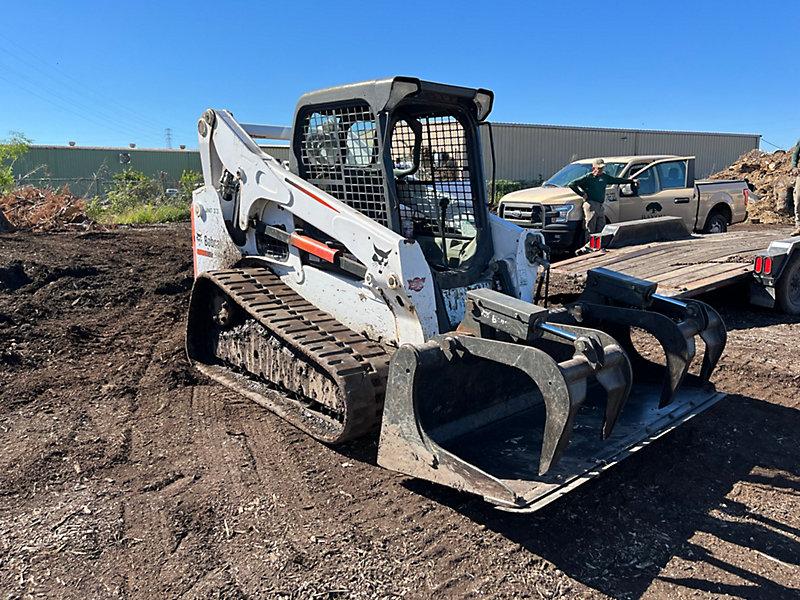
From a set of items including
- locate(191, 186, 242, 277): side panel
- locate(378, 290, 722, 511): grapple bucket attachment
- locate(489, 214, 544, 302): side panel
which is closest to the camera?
locate(378, 290, 722, 511): grapple bucket attachment

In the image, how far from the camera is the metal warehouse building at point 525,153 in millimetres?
29688

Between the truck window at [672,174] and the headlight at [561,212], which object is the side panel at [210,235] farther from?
the truck window at [672,174]

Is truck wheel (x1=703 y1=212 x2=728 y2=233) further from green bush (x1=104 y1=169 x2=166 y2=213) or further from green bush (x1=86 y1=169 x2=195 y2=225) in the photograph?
green bush (x1=104 y1=169 x2=166 y2=213)

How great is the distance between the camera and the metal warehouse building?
97.4 feet

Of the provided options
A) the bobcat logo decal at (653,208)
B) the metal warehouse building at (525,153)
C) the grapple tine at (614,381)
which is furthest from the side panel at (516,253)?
the metal warehouse building at (525,153)

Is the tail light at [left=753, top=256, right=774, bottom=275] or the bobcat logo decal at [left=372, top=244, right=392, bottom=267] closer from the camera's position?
the bobcat logo decal at [left=372, top=244, right=392, bottom=267]

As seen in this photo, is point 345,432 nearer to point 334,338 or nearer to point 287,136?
point 334,338

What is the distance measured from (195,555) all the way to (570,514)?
1.93 meters

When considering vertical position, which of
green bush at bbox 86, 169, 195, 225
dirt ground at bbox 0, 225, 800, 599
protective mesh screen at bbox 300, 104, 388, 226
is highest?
protective mesh screen at bbox 300, 104, 388, 226

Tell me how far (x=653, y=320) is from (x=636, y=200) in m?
7.57

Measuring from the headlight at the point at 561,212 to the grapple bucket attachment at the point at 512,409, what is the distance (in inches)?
241

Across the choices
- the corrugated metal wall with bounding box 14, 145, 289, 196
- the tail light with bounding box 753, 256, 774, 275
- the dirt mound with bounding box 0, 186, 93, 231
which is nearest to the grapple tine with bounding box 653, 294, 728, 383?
the tail light with bounding box 753, 256, 774, 275

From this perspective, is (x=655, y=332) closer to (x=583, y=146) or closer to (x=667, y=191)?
(x=667, y=191)

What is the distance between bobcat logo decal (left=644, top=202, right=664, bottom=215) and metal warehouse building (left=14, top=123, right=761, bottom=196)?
15752 millimetres
